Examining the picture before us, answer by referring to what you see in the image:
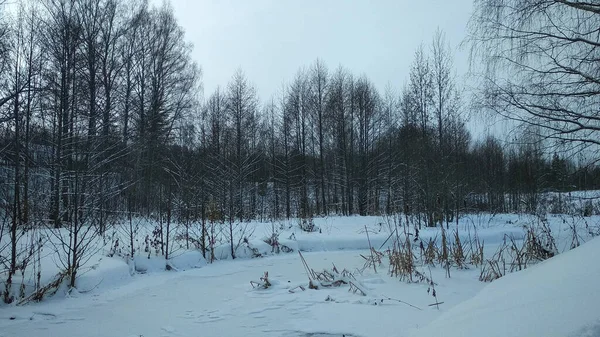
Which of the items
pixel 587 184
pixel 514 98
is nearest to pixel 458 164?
pixel 587 184

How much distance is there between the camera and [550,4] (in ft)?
20.3

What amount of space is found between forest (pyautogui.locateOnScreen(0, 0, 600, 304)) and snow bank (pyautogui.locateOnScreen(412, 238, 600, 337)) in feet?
16.8

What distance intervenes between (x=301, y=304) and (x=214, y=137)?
19.2 meters

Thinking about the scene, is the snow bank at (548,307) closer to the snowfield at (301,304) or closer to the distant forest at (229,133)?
the snowfield at (301,304)

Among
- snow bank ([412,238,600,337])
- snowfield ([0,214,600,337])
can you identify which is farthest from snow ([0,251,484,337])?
snow bank ([412,238,600,337])

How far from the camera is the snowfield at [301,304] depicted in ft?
Result: 5.30

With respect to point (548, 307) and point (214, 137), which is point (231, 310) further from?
point (214, 137)

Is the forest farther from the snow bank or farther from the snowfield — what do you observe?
the snow bank

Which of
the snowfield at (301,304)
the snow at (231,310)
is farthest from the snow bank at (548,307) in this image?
the snow at (231,310)

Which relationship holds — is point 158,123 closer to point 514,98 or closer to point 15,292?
point 15,292

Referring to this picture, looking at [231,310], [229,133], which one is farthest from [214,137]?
[231,310]

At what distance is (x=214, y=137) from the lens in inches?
876

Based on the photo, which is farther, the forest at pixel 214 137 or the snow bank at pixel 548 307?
the forest at pixel 214 137

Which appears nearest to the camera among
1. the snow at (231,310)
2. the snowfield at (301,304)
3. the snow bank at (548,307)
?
the snow bank at (548,307)
